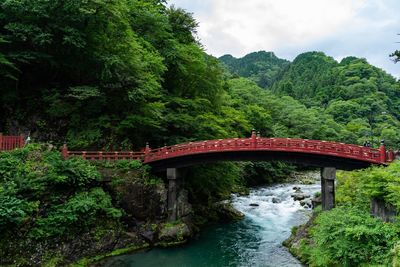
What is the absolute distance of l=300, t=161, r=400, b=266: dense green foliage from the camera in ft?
47.2

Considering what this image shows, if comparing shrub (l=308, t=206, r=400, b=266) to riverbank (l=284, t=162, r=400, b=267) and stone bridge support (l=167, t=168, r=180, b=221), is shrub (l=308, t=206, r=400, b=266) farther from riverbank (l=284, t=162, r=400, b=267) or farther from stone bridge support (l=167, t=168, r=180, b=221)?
stone bridge support (l=167, t=168, r=180, b=221)

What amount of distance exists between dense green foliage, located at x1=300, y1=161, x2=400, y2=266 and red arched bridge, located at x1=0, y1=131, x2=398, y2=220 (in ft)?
11.0

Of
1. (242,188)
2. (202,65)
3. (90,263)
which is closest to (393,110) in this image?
(242,188)

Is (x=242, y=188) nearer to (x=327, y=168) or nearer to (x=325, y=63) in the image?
(x=327, y=168)

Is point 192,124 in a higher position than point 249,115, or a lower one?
lower

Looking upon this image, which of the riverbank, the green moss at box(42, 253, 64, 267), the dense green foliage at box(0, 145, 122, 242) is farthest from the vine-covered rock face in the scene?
the riverbank

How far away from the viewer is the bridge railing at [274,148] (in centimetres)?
2234

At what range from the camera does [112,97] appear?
1134 inches

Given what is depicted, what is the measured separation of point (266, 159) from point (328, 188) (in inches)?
184

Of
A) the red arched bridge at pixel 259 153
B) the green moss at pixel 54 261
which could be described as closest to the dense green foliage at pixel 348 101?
the red arched bridge at pixel 259 153

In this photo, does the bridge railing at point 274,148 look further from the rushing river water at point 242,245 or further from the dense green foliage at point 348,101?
the dense green foliage at point 348,101

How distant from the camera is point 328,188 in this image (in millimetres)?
23469

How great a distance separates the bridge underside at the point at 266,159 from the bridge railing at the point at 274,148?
0.64m

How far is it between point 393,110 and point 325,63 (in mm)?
56310
